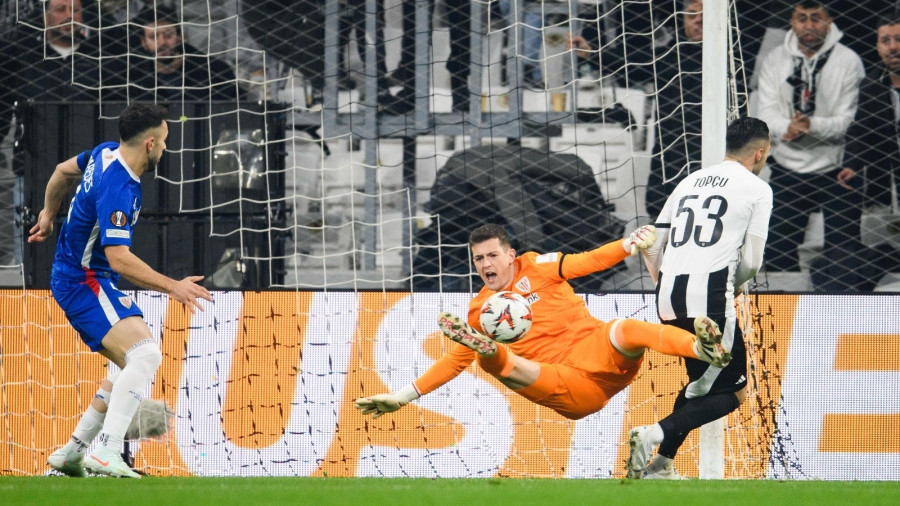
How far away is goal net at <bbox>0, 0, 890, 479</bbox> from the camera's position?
7.82m

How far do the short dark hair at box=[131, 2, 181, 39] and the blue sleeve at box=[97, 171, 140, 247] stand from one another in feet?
11.7

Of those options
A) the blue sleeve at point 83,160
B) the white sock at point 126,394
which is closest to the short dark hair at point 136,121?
the blue sleeve at point 83,160

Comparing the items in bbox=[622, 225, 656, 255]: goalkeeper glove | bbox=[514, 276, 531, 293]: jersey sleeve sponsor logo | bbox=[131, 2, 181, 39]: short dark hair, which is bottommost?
bbox=[514, 276, 531, 293]: jersey sleeve sponsor logo

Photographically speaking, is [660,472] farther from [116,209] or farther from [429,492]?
[116,209]

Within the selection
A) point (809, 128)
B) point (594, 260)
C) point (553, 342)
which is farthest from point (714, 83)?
point (809, 128)

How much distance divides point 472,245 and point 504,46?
3.50 metres

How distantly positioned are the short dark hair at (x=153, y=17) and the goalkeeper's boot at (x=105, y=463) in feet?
14.2

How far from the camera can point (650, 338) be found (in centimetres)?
598

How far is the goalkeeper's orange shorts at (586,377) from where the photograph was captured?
20.6 feet

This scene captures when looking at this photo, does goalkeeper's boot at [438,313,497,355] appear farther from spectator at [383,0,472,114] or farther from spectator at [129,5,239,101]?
spectator at [383,0,472,114]

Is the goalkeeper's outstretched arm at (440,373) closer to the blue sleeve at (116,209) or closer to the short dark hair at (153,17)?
the blue sleeve at (116,209)

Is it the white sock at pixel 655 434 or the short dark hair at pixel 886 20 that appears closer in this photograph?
the white sock at pixel 655 434

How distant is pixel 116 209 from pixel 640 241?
2.68 meters

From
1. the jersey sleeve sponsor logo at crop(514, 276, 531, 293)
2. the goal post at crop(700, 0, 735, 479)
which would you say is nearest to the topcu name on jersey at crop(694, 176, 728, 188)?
the goal post at crop(700, 0, 735, 479)
